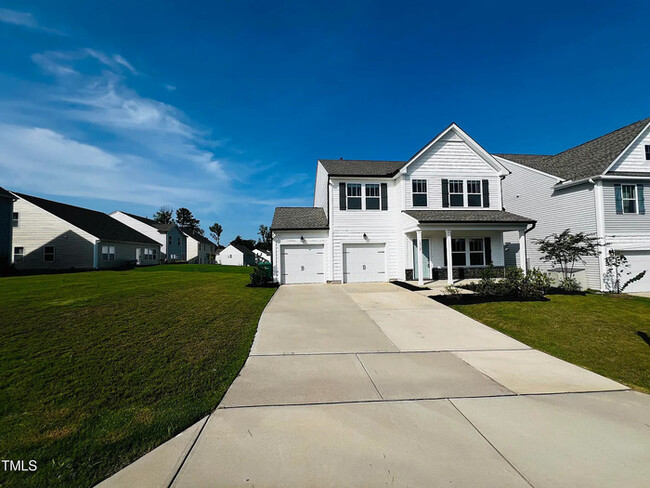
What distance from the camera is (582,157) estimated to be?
1591 cm

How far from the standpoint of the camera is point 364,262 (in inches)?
619

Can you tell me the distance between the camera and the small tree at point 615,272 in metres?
12.8

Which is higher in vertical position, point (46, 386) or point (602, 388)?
point (46, 386)

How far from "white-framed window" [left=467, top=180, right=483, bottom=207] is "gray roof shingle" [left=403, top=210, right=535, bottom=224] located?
1.80 ft

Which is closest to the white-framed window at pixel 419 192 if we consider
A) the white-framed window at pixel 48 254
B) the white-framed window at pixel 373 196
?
the white-framed window at pixel 373 196

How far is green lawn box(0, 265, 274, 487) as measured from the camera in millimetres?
2594

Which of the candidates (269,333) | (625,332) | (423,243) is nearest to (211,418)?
(269,333)

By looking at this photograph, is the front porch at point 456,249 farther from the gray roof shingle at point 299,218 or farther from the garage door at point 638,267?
the gray roof shingle at point 299,218

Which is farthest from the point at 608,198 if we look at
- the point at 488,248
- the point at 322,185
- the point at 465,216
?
the point at 322,185

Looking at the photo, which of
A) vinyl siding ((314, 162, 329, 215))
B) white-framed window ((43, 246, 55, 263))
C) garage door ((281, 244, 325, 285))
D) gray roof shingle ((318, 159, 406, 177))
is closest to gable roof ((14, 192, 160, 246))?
white-framed window ((43, 246, 55, 263))

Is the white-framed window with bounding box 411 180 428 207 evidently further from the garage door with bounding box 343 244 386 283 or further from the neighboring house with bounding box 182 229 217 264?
the neighboring house with bounding box 182 229 217 264

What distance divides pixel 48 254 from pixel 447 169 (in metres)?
31.5

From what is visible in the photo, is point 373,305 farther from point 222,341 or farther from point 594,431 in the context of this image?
point 594,431

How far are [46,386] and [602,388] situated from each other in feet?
25.9
